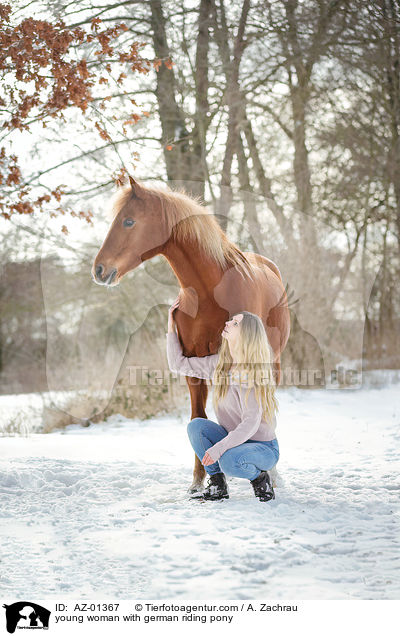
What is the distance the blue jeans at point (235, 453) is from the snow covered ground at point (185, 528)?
0.59 feet

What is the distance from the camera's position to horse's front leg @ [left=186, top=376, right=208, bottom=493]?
3.44 m

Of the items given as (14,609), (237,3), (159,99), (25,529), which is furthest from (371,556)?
(237,3)

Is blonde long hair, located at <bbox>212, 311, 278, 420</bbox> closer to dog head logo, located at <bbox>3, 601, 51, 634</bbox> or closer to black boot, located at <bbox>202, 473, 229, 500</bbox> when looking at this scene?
black boot, located at <bbox>202, 473, 229, 500</bbox>

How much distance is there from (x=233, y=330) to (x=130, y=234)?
0.76 meters

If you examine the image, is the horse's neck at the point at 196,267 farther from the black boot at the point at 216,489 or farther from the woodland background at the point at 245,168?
the woodland background at the point at 245,168

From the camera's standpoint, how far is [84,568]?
2.38m

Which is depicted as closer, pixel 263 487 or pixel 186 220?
pixel 263 487

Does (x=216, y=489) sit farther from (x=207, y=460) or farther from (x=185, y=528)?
(x=185, y=528)

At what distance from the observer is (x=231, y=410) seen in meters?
3.14

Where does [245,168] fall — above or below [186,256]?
above

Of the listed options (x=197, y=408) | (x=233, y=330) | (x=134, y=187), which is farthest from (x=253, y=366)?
(x=134, y=187)

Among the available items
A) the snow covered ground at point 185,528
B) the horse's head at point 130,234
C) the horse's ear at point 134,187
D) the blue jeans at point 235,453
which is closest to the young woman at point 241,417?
the blue jeans at point 235,453

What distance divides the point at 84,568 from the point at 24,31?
3.31 m

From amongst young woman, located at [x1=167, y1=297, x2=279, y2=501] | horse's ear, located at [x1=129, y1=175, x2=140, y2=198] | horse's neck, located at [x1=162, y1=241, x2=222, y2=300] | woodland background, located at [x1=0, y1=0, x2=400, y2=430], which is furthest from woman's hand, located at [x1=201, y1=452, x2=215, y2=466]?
woodland background, located at [x1=0, y1=0, x2=400, y2=430]
